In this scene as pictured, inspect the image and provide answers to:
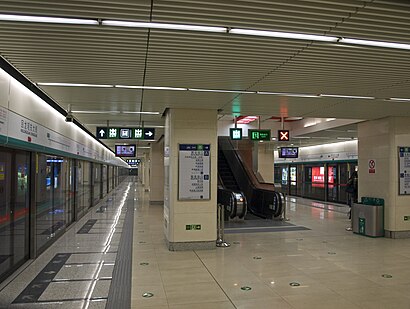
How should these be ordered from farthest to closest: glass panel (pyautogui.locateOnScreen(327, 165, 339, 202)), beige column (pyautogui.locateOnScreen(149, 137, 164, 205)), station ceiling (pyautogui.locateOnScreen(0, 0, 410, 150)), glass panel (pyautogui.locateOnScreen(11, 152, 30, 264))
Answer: glass panel (pyautogui.locateOnScreen(327, 165, 339, 202)), beige column (pyautogui.locateOnScreen(149, 137, 164, 205)), glass panel (pyautogui.locateOnScreen(11, 152, 30, 264)), station ceiling (pyautogui.locateOnScreen(0, 0, 410, 150))

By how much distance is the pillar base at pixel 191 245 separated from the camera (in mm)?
7562

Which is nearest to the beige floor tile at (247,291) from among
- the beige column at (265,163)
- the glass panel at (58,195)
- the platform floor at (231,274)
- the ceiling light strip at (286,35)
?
the platform floor at (231,274)

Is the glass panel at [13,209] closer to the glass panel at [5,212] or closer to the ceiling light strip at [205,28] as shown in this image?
the glass panel at [5,212]

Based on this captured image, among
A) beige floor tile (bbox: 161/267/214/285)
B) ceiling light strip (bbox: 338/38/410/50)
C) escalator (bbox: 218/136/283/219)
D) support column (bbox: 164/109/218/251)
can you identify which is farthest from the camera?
escalator (bbox: 218/136/283/219)

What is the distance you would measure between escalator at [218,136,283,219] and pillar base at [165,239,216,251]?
4.74 meters

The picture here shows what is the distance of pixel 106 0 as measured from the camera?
2930 millimetres

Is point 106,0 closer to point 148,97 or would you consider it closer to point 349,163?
point 148,97

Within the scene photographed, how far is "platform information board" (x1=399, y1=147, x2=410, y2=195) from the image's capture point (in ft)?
29.6

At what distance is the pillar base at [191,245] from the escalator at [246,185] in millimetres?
4737

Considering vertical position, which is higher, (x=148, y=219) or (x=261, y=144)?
(x=261, y=144)

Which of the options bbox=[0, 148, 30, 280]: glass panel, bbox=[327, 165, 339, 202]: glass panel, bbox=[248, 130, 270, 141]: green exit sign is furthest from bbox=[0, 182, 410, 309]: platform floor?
bbox=[327, 165, 339, 202]: glass panel

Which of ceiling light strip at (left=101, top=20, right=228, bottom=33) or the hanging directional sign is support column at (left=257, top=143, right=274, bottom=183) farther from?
ceiling light strip at (left=101, top=20, right=228, bottom=33)

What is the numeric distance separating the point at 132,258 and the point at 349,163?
13317 millimetres

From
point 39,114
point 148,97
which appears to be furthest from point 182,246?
point 39,114
